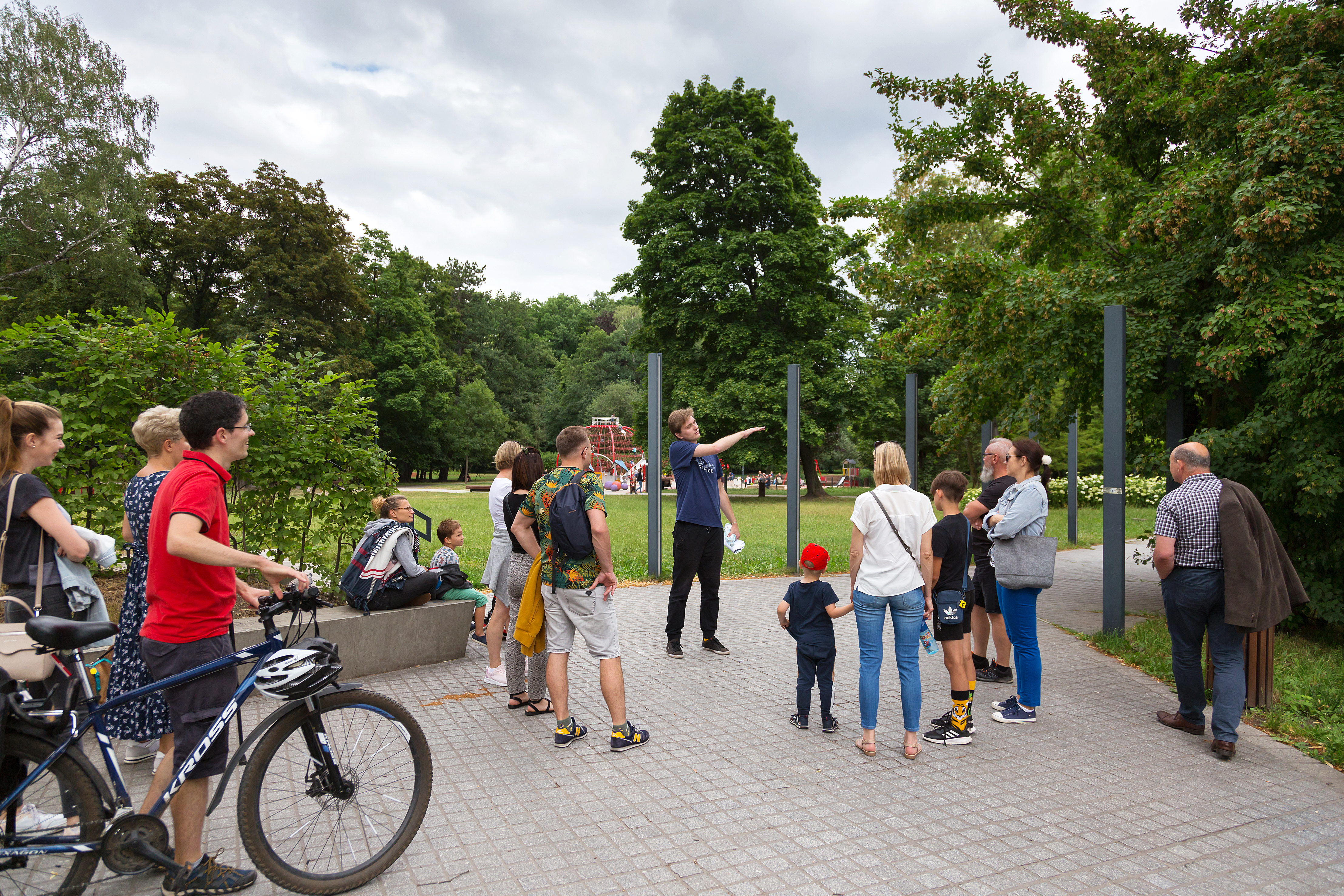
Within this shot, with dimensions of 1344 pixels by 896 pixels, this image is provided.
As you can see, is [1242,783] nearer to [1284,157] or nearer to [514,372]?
[1284,157]

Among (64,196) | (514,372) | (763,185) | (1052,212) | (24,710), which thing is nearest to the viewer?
(24,710)

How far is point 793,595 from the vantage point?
192 inches

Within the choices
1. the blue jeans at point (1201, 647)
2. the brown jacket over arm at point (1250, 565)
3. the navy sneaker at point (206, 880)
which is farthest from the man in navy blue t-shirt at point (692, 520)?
the navy sneaker at point (206, 880)

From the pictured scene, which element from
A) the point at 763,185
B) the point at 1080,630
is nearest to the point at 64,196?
the point at 763,185

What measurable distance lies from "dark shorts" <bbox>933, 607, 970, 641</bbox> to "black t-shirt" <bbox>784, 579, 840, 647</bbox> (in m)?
0.67

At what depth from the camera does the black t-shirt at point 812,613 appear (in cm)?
481

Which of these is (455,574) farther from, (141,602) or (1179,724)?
(1179,724)

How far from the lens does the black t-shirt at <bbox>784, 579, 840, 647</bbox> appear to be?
15.8 feet

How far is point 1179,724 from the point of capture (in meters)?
5.08

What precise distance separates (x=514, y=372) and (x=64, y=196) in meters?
42.8

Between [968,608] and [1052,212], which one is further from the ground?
[1052,212]

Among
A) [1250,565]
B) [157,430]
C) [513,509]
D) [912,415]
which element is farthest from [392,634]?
[912,415]

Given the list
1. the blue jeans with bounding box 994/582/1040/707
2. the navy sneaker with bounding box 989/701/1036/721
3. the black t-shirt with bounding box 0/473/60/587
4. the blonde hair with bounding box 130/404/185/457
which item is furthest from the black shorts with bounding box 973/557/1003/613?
the black t-shirt with bounding box 0/473/60/587

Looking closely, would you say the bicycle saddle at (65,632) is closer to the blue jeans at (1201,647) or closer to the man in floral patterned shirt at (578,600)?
the man in floral patterned shirt at (578,600)
